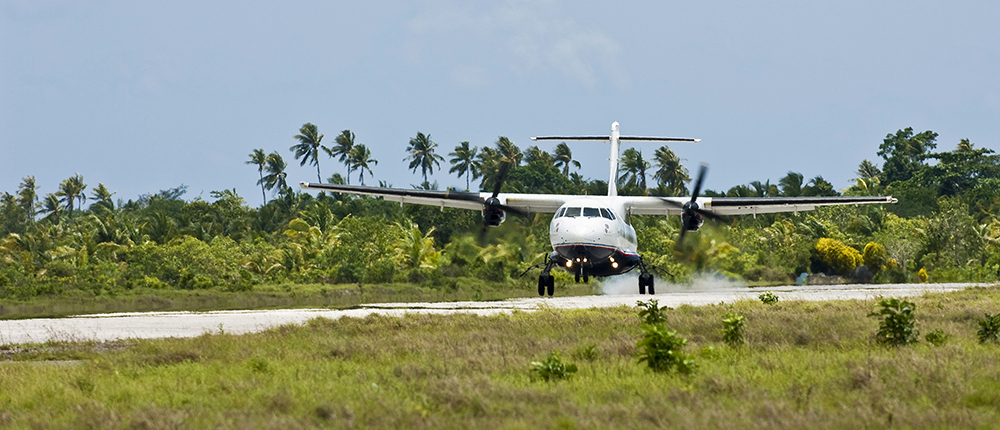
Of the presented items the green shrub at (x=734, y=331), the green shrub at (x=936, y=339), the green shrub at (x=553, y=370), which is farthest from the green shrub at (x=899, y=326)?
the green shrub at (x=553, y=370)

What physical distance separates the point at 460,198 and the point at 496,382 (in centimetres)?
2362

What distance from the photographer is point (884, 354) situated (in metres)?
11.5

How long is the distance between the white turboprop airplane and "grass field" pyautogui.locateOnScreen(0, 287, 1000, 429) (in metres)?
12.6

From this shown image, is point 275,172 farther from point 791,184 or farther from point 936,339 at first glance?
point 936,339

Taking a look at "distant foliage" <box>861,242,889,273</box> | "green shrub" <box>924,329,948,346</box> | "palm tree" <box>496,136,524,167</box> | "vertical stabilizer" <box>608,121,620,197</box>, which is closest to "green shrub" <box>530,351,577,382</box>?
"green shrub" <box>924,329,948,346</box>

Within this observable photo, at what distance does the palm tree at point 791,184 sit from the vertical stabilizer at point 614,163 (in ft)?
132

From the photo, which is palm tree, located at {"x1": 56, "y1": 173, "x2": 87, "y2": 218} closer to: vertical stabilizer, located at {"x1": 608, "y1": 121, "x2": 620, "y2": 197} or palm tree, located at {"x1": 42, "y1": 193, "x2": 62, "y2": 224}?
palm tree, located at {"x1": 42, "y1": 193, "x2": 62, "y2": 224}

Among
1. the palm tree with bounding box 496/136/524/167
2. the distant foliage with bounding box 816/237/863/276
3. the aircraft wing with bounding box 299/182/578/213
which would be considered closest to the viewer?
the aircraft wing with bounding box 299/182/578/213

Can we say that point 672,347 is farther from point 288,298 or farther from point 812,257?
point 812,257

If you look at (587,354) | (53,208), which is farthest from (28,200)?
(587,354)

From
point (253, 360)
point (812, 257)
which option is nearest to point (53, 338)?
point (253, 360)

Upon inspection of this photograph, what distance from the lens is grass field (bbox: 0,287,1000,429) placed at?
7707 millimetres

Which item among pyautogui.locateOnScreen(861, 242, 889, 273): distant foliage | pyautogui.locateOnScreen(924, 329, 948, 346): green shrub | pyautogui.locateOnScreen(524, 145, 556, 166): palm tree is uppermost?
pyautogui.locateOnScreen(524, 145, 556, 166): palm tree

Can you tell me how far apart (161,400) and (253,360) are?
2572 mm
